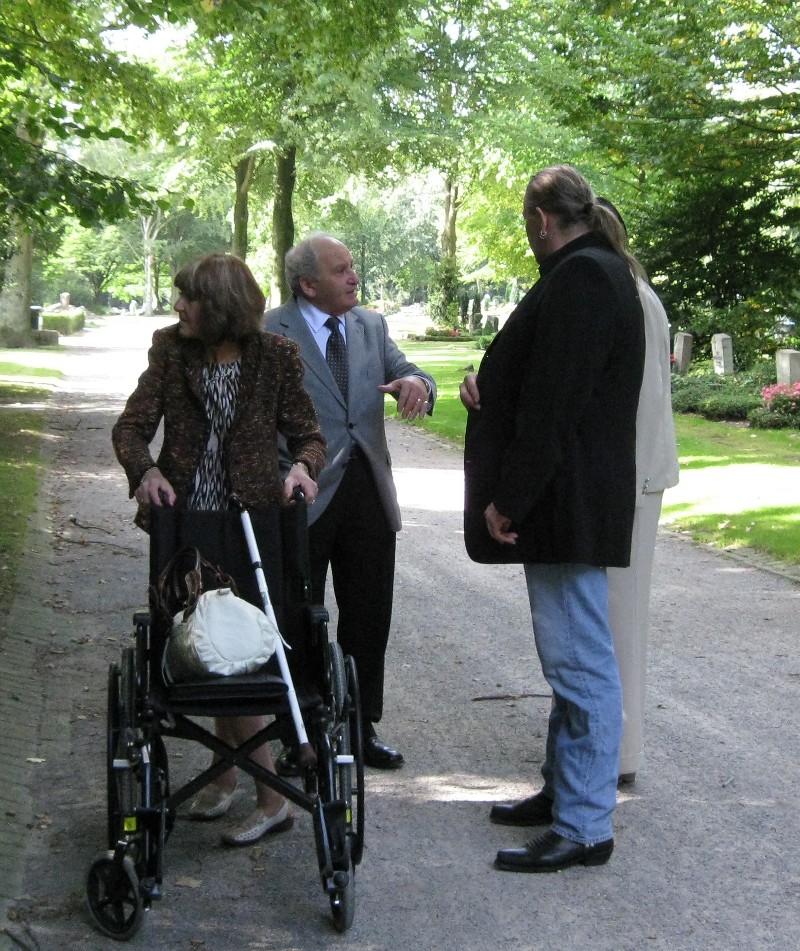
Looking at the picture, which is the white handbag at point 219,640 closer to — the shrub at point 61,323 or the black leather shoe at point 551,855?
the black leather shoe at point 551,855

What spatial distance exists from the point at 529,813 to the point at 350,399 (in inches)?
69.6

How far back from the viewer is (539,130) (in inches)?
1283

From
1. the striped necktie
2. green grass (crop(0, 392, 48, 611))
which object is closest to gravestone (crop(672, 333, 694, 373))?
green grass (crop(0, 392, 48, 611))

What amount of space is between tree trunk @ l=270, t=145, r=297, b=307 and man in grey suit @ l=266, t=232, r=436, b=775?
75.5 ft

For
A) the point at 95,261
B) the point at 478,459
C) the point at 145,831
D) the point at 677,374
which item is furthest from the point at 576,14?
the point at 95,261

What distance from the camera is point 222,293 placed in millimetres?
4227

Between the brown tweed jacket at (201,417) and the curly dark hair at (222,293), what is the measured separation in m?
0.14

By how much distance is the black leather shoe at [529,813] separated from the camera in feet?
15.5

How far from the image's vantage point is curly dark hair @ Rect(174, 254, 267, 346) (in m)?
4.22

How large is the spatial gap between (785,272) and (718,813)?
21.7m

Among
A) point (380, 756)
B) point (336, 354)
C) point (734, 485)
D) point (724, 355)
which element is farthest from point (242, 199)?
point (380, 756)

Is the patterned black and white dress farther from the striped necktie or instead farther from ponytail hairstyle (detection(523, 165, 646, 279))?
ponytail hairstyle (detection(523, 165, 646, 279))

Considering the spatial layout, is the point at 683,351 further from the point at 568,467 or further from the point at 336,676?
the point at 336,676

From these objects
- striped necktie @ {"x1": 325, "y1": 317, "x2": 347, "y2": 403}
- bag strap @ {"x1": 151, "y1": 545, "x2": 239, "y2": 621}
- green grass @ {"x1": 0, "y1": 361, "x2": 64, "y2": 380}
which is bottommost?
bag strap @ {"x1": 151, "y1": 545, "x2": 239, "y2": 621}
